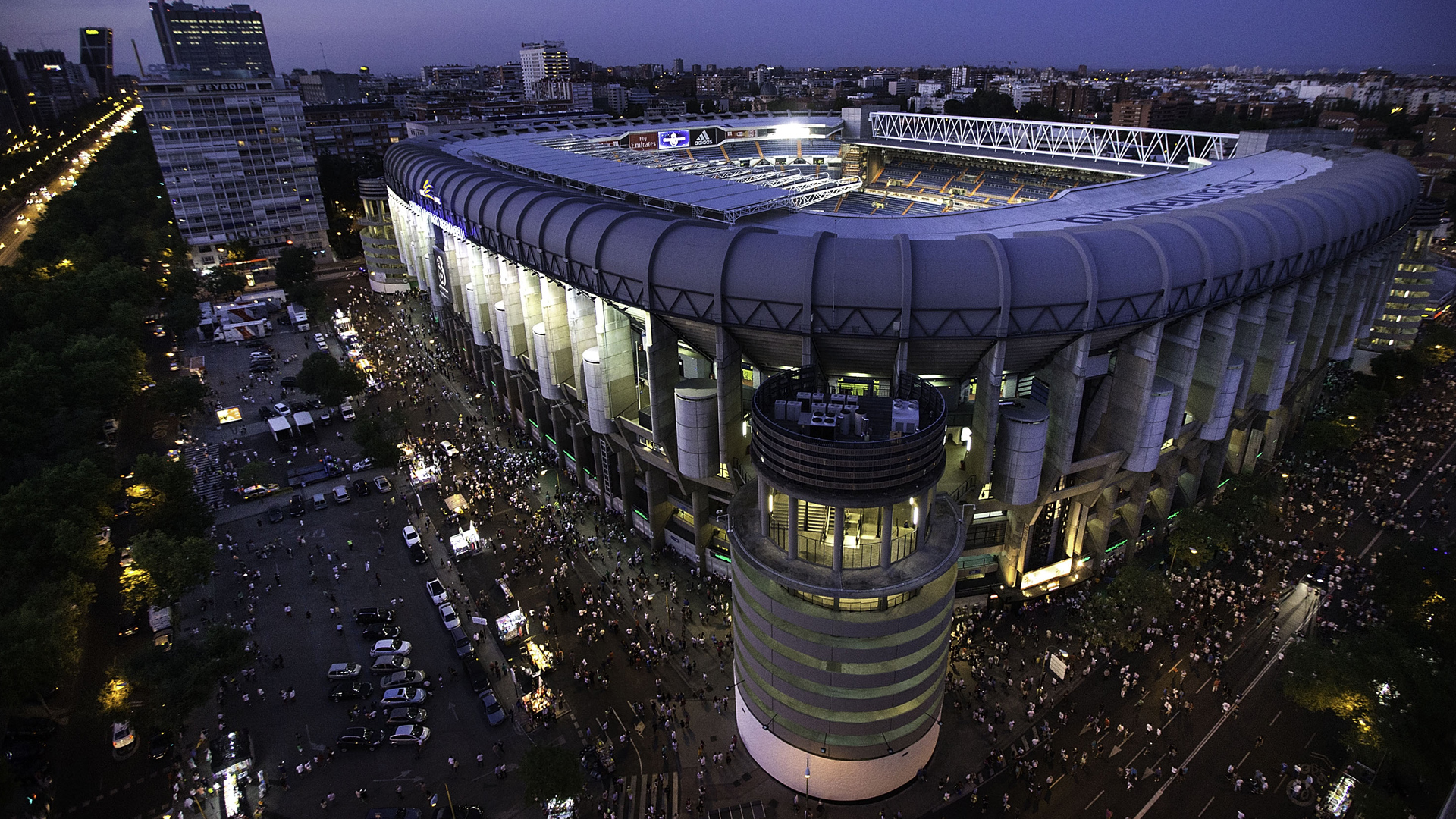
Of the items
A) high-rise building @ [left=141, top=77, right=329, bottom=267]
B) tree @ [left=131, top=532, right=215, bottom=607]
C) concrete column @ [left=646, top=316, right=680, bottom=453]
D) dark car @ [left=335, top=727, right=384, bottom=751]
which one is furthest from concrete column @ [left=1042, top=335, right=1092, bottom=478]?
high-rise building @ [left=141, top=77, right=329, bottom=267]

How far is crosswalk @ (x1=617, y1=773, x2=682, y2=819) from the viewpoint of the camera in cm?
3136

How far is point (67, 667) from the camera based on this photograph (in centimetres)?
3484

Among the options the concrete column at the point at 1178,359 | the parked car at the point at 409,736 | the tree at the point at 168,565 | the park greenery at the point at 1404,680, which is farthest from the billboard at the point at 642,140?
the park greenery at the point at 1404,680

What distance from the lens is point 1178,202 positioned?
160 feet

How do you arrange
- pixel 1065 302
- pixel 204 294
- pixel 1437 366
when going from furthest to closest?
pixel 204 294, pixel 1437 366, pixel 1065 302

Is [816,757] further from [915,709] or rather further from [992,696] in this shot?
[992,696]

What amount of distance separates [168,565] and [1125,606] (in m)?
53.3

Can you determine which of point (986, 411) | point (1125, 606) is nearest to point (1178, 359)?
point (986, 411)

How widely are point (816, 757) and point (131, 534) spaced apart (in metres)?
50.3

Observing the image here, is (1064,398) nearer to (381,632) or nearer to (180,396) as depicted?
(381,632)

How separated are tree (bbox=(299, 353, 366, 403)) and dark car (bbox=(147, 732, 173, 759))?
3740cm

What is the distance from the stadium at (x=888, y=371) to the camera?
28859mm

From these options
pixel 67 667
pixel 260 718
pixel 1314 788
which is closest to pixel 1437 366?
pixel 1314 788

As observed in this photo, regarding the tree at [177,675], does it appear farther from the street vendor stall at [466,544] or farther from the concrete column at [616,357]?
the concrete column at [616,357]
